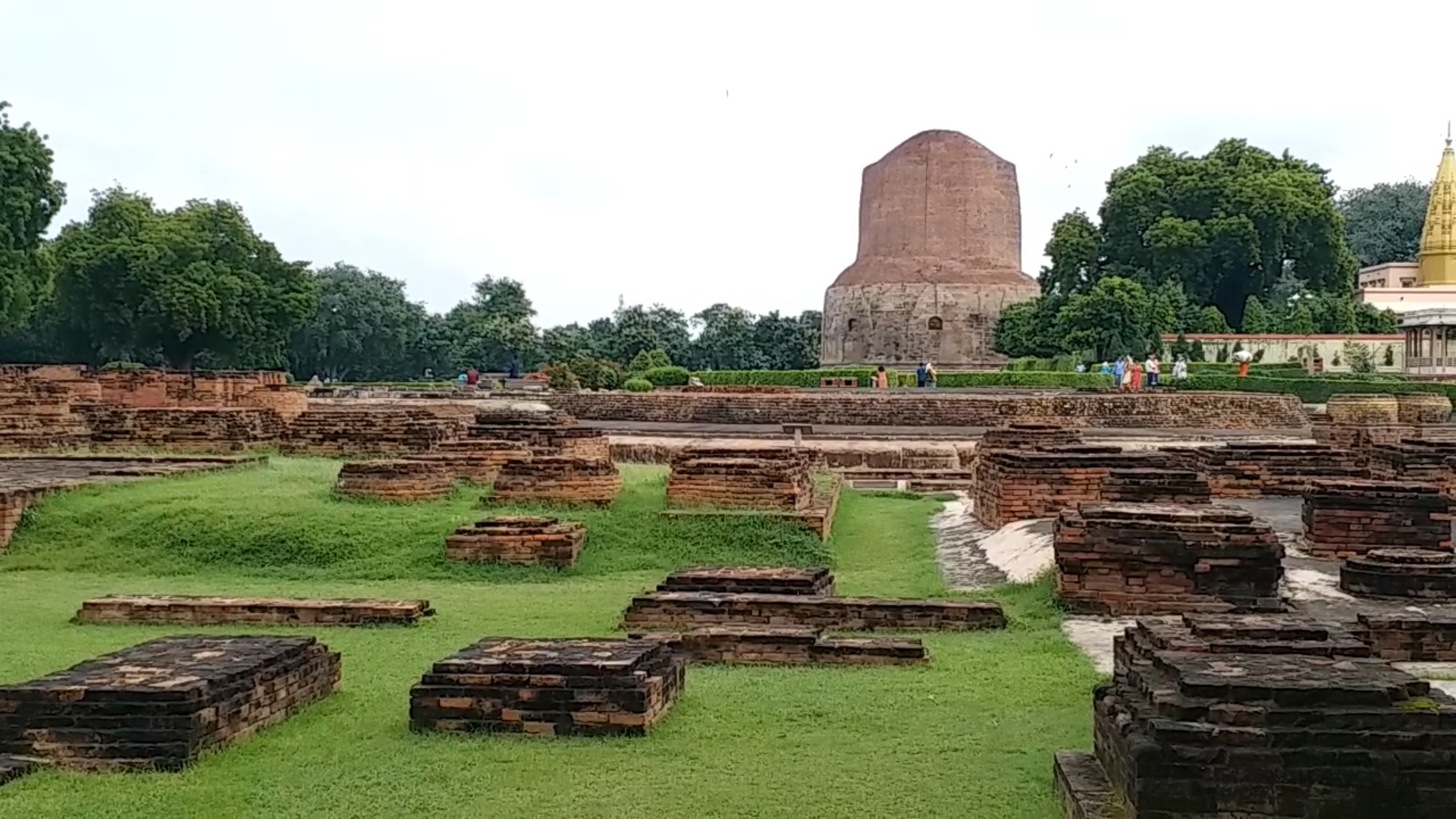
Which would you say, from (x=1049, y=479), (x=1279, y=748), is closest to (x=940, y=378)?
(x=1049, y=479)

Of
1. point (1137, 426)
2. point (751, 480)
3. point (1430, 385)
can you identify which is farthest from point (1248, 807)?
point (1430, 385)

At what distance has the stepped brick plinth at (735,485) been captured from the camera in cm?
908

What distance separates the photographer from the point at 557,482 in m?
9.31

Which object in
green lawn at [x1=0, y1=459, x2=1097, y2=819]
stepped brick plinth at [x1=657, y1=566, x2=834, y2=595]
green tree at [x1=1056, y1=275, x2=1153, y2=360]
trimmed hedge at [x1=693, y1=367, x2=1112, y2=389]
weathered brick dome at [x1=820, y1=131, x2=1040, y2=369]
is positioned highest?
weathered brick dome at [x1=820, y1=131, x2=1040, y2=369]

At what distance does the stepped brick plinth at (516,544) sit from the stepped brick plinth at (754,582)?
1502 millimetres

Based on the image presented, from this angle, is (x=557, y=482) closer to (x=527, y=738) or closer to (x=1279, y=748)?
(x=527, y=738)

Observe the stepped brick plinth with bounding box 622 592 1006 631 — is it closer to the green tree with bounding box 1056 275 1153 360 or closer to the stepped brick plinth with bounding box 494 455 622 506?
the stepped brick plinth with bounding box 494 455 622 506

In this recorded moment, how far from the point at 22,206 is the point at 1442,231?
35318 mm

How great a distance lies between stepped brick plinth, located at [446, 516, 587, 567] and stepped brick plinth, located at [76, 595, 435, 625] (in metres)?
1.62

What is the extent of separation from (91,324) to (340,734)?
33083 mm

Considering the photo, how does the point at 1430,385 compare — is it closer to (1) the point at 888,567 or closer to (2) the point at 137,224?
(1) the point at 888,567

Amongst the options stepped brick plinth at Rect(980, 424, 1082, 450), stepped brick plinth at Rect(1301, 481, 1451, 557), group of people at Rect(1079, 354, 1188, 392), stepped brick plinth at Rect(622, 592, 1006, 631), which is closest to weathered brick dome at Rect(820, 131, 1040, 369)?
group of people at Rect(1079, 354, 1188, 392)

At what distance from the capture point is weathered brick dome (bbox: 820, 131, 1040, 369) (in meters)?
40.1

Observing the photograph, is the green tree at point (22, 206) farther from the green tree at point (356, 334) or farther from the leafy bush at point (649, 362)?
the green tree at point (356, 334)
